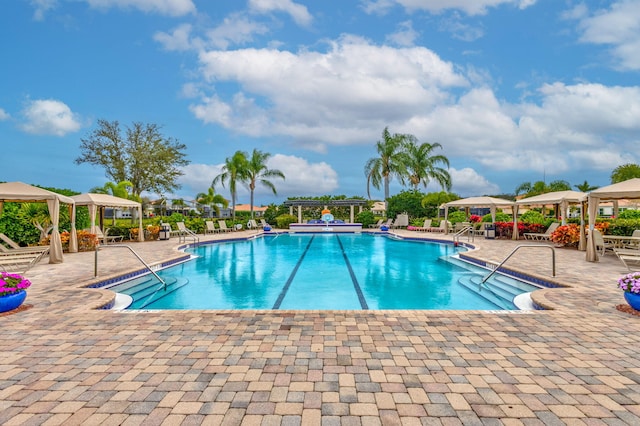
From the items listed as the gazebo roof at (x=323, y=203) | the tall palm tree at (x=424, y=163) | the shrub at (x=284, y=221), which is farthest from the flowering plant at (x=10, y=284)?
the tall palm tree at (x=424, y=163)

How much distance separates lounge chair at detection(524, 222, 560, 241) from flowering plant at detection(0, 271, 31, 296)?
18.0 m

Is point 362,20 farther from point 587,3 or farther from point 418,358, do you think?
point 418,358

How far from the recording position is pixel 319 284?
862 centimetres

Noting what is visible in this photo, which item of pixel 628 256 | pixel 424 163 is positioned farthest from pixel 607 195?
pixel 424 163

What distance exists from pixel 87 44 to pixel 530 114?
826 inches

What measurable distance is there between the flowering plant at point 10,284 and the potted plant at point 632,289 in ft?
27.7

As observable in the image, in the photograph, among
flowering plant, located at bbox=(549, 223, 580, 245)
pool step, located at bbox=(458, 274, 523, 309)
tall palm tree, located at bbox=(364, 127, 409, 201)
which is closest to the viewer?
pool step, located at bbox=(458, 274, 523, 309)

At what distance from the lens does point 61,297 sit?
17.9 ft

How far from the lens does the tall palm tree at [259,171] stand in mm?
29928

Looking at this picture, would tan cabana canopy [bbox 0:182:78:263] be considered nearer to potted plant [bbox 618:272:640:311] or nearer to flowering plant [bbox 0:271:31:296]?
flowering plant [bbox 0:271:31:296]

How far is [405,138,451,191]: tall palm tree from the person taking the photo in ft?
100

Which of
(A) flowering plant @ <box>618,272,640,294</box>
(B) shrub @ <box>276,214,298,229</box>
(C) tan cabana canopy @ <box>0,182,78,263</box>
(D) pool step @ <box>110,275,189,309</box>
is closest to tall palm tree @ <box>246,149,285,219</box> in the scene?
(B) shrub @ <box>276,214,298,229</box>

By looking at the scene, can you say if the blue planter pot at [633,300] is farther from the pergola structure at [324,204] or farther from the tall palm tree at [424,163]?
the tall palm tree at [424,163]

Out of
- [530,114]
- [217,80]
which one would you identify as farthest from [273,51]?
[530,114]
